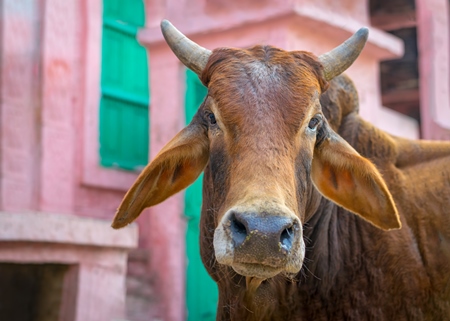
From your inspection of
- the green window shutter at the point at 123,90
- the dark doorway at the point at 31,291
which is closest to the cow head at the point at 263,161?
the dark doorway at the point at 31,291

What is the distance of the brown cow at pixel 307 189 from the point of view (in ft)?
10.6

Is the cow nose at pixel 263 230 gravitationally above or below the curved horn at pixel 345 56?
below

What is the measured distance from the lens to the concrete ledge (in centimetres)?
562

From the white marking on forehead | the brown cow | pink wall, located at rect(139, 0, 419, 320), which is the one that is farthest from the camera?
pink wall, located at rect(139, 0, 419, 320)

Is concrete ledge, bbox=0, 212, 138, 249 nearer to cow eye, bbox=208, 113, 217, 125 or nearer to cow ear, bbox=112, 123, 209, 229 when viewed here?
cow ear, bbox=112, 123, 209, 229

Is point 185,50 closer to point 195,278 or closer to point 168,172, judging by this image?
point 168,172

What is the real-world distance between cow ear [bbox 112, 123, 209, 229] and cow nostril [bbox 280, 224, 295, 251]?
2.65 ft

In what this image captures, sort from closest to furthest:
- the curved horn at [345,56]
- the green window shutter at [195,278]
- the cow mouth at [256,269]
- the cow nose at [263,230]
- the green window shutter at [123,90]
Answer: the cow nose at [263,230] < the cow mouth at [256,269] < the curved horn at [345,56] < the green window shutter at [195,278] < the green window shutter at [123,90]

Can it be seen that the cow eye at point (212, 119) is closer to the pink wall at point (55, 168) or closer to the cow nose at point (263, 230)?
the cow nose at point (263, 230)

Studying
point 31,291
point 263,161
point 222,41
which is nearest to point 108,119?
point 222,41

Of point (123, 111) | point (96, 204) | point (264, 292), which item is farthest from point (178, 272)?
point (264, 292)

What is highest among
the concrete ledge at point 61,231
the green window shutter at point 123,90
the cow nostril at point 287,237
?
the green window shutter at point 123,90

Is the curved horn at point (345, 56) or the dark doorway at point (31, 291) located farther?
the dark doorway at point (31, 291)

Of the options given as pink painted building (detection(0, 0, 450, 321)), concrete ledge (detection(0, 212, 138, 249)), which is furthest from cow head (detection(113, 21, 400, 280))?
pink painted building (detection(0, 0, 450, 321))
